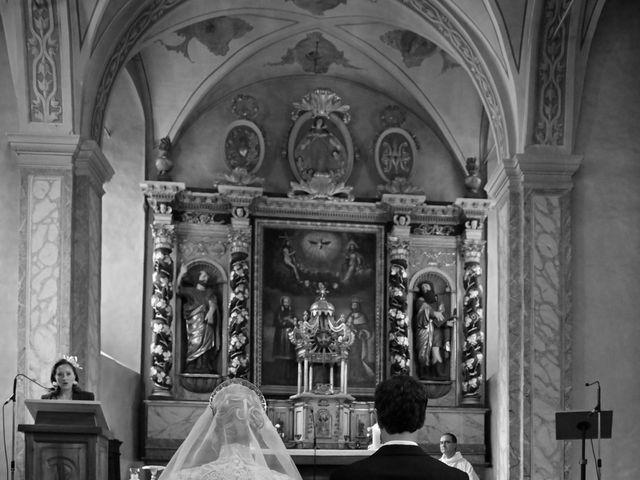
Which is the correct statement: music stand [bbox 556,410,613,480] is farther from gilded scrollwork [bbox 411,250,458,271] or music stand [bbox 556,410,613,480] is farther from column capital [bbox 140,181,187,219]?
column capital [bbox 140,181,187,219]

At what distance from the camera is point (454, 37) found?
46.6ft

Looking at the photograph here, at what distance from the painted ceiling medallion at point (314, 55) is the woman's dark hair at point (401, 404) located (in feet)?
45.4

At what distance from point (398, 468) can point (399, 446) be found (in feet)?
0.26

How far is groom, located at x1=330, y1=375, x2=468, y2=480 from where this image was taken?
12.7 ft

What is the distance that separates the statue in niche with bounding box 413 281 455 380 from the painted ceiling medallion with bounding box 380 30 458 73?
11.2 feet

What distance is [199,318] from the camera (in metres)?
17.2

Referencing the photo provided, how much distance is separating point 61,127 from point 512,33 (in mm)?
5220

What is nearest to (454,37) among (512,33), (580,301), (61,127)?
(512,33)

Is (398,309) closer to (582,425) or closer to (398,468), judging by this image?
(582,425)

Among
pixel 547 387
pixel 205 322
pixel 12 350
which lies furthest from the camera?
pixel 205 322

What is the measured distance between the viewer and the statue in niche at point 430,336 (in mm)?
17594

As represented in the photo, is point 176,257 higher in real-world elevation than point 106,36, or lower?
lower

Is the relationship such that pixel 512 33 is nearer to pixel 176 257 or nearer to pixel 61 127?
pixel 61 127

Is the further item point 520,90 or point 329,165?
point 329,165
